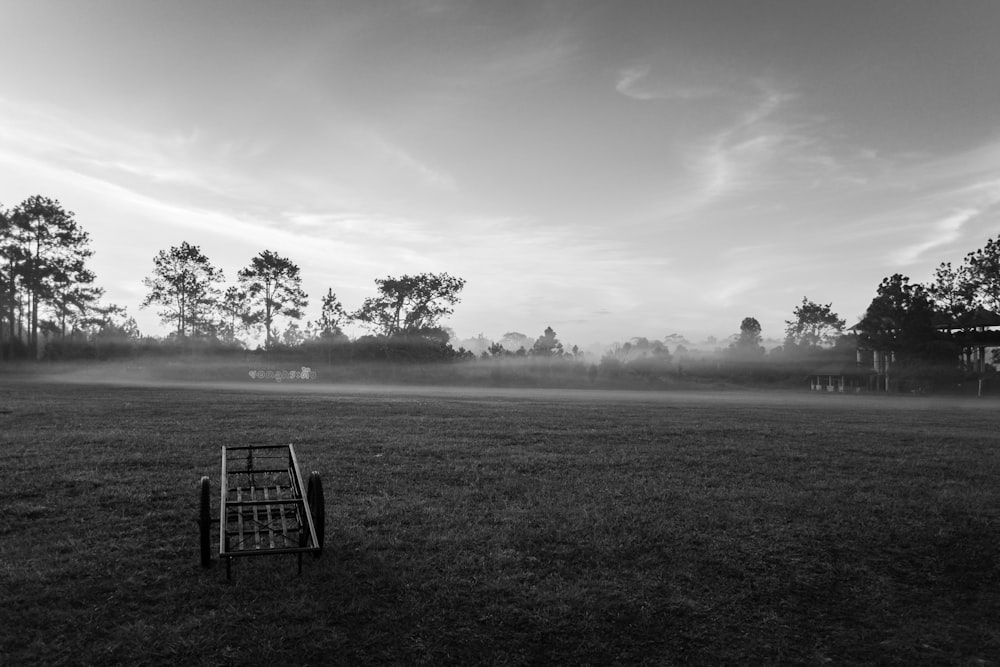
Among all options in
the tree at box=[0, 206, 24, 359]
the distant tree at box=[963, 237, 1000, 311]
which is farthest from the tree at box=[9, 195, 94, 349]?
the distant tree at box=[963, 237, 1000, 311]

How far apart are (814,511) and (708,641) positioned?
187 inches

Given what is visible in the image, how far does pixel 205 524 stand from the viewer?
6383mm

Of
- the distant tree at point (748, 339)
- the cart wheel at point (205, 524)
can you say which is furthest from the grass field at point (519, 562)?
the distant tree at point (748, 339)

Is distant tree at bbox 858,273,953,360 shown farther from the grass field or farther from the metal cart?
the metal cart

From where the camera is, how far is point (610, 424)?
20.1 meters

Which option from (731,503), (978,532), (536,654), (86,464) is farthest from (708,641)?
(86,464)

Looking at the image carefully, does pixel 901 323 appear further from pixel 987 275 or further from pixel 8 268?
pixel 8 268

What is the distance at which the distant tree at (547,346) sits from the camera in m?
82.3

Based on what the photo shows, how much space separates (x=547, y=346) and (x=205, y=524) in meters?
80.2

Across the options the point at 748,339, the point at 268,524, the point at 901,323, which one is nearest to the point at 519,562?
the point at 268,524

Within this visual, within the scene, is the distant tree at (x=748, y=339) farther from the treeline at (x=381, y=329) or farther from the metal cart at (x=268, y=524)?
the metal cart at (x=268, y=524)

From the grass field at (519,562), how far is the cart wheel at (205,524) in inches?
7.4

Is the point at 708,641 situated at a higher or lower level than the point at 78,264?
lower

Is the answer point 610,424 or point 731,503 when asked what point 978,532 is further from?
point 610,424
